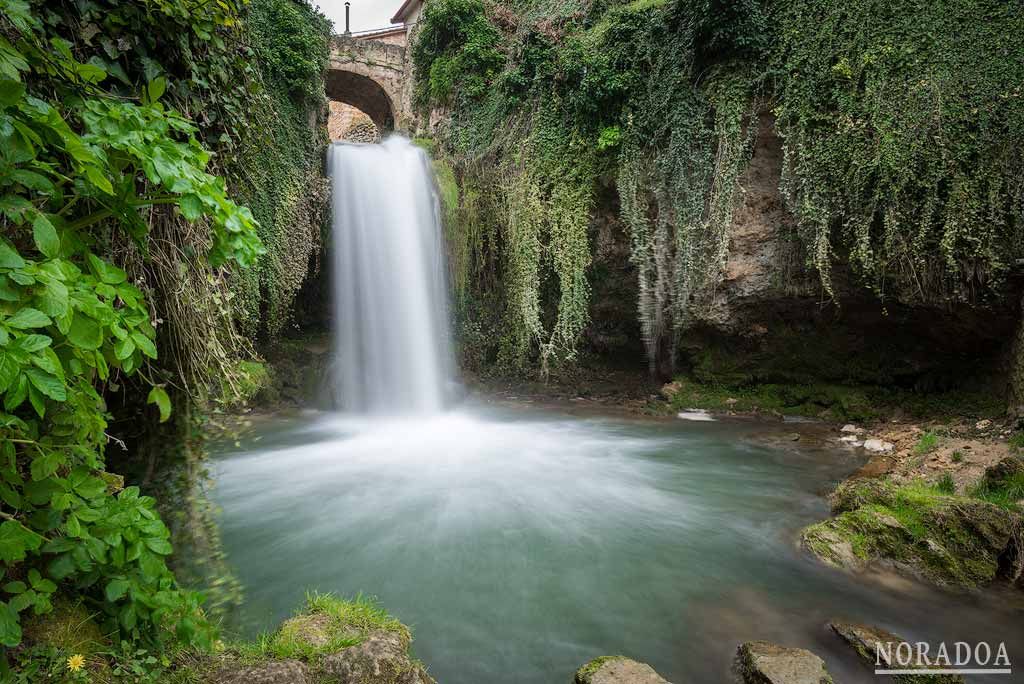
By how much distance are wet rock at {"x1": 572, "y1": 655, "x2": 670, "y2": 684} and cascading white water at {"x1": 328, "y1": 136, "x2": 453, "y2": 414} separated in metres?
6.87

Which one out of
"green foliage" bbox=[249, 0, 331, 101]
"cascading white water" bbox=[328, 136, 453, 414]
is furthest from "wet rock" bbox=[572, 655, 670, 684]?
"green foliage" bbox=[249, 0, 331, 101]

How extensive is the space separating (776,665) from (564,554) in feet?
5.22

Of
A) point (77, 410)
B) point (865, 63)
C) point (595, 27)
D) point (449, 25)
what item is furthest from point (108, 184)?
point (449, 25)

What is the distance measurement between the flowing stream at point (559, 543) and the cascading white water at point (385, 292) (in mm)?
1201

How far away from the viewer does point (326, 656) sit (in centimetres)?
188

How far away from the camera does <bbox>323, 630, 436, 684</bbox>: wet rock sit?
1.83 metres

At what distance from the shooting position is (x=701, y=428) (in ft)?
23.9

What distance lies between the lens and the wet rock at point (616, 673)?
2.24 m

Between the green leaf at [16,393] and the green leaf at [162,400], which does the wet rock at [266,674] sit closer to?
the green leaf at [162,400]

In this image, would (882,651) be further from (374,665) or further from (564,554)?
(374,665)

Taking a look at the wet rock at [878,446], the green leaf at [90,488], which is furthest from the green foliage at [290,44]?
the wet rock at [878,446]

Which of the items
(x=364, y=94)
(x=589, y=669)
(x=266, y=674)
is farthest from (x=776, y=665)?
(x=364, y=94)

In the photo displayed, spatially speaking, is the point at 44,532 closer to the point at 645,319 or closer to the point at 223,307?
the point at 223,307

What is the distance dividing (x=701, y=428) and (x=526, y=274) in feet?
11.1
